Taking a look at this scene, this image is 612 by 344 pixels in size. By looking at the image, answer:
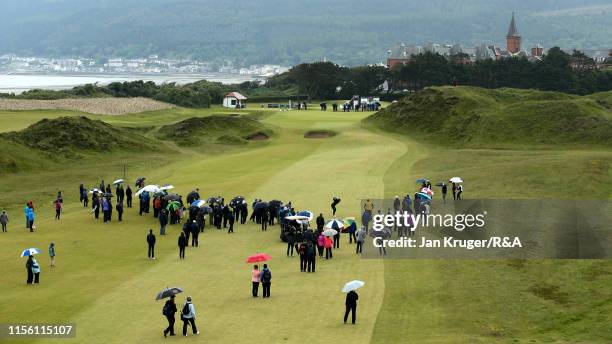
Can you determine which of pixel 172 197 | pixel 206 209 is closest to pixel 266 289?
pixel 206 209

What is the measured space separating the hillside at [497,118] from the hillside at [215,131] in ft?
42.9

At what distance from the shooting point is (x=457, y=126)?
80062 mm

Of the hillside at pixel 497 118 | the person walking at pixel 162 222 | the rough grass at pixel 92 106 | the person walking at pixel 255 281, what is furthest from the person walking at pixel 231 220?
the rough grass at pixel 92 106

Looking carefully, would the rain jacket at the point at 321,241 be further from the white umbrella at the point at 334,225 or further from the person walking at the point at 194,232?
the person walking at the point at 194,232

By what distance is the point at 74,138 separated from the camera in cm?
7012

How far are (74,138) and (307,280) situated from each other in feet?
143

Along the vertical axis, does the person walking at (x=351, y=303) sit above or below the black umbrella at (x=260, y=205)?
below

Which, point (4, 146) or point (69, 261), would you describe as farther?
point (4, 146)

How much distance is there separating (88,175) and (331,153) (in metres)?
20.5

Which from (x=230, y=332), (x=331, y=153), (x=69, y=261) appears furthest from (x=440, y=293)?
(x=331, y=153)

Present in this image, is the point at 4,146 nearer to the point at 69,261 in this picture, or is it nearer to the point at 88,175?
the point at 88,175

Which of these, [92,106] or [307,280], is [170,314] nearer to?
[307,280]

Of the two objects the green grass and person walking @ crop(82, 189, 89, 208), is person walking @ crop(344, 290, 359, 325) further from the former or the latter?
person walking @ crop(82, 189, 89, 208)

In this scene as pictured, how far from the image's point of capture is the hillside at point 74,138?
67.9 meters
